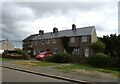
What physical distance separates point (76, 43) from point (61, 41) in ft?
15.9

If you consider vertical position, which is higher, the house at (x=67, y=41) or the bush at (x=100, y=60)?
the house at (x=67, y=41)

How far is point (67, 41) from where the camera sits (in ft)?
182

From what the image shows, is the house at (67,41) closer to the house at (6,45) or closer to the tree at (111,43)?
the tree at (111,43)

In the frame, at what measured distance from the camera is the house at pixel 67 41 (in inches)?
2019

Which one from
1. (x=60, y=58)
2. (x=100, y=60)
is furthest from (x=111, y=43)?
(x=60, y=58)

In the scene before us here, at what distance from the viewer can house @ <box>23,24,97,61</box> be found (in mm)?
51281

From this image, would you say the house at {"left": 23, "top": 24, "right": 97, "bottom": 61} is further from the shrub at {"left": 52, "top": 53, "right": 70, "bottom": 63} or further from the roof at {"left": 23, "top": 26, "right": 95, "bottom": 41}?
the shrub at {"left": 52, "top": 53, "right": 70, "bottom": 63}

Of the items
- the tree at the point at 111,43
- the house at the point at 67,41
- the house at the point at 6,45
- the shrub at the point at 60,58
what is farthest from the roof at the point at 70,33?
the house at the point at 6,45

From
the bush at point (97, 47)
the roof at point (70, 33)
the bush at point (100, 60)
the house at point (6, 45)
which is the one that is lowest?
the bush at point (100, 60)

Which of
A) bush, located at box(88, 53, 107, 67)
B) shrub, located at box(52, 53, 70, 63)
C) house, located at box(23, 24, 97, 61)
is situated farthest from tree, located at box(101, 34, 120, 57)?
bush, located at box(88, 53, 107, 67)

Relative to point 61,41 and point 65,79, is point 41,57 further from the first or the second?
point 65,79

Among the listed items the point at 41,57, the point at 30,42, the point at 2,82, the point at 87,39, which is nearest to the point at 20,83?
the point at 2,82

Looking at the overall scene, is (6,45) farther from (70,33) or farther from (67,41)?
(67,41)

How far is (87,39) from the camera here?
2004 inches
